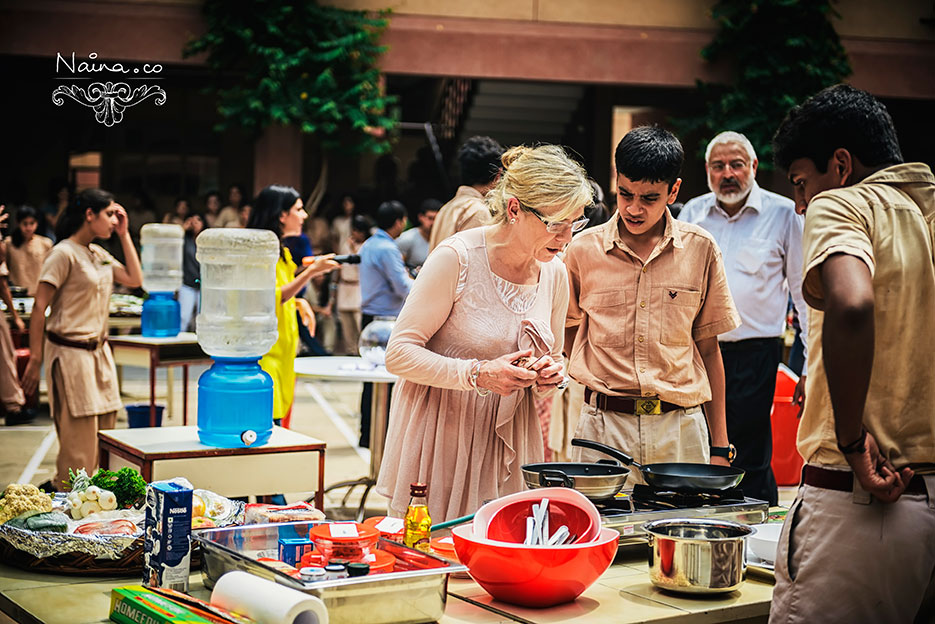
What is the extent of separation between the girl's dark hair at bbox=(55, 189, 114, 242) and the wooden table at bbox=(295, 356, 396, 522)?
1.38 m

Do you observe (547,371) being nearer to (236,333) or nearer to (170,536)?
(170,536)

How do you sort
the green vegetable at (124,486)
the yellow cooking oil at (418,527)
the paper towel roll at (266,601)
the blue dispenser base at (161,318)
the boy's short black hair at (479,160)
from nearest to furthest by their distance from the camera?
the paper towel roll at (266,601), the yellow cooking oil at (418,527), the green vegetable at (124,486), the boy's short black hair at (479,160), the blue dispenser base at (161,318)

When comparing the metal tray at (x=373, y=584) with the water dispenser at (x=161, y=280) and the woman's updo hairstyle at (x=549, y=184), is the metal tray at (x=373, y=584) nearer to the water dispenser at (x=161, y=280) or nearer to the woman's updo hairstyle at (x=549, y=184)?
the woman's updo hairstyle at (x=549, y=184)

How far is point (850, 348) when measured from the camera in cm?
191

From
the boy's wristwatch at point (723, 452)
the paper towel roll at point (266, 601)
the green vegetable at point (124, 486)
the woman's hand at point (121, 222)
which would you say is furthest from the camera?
the woman's hand at point (121, 222)

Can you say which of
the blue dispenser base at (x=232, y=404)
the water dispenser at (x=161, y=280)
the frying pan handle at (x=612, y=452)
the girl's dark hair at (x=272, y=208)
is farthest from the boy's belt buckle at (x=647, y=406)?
the water dispenser at (x=161, y=280)

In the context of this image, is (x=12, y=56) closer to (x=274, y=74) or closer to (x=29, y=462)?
(x=274, y=74)

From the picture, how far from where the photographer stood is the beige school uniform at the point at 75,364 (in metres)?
5.66

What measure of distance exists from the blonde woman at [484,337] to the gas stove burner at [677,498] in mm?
396

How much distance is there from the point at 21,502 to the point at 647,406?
174 cm

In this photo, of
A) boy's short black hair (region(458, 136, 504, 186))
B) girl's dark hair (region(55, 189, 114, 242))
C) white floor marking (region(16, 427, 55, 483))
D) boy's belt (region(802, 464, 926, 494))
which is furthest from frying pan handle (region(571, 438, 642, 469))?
white floor marking (region(16, 427, 55, 483))

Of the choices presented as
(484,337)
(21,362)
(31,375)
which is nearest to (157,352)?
(31,375)

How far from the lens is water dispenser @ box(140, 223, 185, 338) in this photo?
7668 millimetres

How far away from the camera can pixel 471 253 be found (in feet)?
9.84
